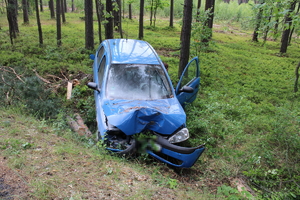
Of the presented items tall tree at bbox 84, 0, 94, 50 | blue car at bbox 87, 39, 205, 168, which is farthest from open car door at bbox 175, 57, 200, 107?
tall tree at bbox 84, 0, 94, 50

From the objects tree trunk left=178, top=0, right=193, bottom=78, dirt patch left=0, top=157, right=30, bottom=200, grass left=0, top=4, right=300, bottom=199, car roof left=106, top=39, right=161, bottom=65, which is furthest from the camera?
tree trunk left=178, top=0, right=193, bottom=78

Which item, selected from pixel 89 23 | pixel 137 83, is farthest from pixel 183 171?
pixel 89 23

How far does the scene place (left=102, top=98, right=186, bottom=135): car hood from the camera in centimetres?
360

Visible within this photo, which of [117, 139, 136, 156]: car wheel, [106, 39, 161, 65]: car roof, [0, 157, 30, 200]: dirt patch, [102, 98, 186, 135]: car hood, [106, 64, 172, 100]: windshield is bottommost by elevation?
[117, 139, 136, 156]: car wheel

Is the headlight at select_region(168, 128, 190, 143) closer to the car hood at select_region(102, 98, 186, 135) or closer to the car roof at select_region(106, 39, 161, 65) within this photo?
the car hood at select_region(102, 98, 186, 135)

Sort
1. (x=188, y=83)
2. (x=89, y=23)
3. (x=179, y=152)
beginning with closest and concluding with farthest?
(x=179, y=152), (x=188, y=83), (x=89, y=23)

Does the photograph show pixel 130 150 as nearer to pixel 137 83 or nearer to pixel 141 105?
pixel 141 105

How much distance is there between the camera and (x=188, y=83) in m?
5.41

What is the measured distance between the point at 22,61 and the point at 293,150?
9747 mm

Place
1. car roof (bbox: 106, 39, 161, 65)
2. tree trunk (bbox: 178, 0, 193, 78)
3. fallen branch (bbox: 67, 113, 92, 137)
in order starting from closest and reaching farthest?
fallen branch (bbox: 67, 113, 92, 137), car roof (bbox: 106, 39, 161, 65), tree trunk (bbox: 178, 0, 193, 78)

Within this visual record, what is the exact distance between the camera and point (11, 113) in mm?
4688

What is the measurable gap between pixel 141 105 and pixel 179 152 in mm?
1165

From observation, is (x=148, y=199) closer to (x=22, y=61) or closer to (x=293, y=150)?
(x=293, y=150)

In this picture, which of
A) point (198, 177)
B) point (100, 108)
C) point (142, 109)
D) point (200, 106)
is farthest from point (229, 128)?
point (100, 108)
